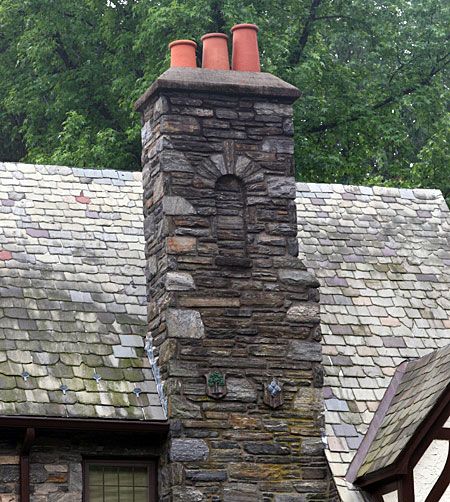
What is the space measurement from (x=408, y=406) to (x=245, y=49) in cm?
396

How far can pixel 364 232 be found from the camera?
58.9 feet

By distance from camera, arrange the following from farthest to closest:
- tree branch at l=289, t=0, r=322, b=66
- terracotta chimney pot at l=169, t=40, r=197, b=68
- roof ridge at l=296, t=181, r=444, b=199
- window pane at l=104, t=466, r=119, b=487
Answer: tree branch at l=289, t=0, r=322, b=66 < roof ridge at l=296, t=181, r=444, b=199 < terracotta chimney pot at l=169, t=40, r=197, b=68 < window pane at l=104, t=466, r=119, b=487

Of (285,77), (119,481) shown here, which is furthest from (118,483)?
(285,77)

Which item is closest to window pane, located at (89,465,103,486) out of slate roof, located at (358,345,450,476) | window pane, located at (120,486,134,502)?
window pane, located at (120,486,134,502)

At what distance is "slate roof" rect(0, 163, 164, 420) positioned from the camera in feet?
47.6

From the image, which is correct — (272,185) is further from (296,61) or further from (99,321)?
(296,61)

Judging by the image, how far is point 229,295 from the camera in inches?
589

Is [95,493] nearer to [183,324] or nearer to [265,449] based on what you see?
[265,449]

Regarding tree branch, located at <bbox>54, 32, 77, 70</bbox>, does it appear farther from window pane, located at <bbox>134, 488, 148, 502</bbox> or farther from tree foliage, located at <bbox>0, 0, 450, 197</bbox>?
window pane, located at <bbox>134, 488, 148, 502</bbox>

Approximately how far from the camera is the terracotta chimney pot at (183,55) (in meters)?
16.0

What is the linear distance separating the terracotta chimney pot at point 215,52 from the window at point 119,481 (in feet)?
13.1

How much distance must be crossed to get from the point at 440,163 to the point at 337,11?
3.17m

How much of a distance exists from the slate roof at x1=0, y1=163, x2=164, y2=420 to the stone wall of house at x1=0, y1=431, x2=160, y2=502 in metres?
0.27

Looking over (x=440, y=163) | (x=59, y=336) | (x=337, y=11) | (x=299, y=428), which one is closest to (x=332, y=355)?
(x=299, y=428)
